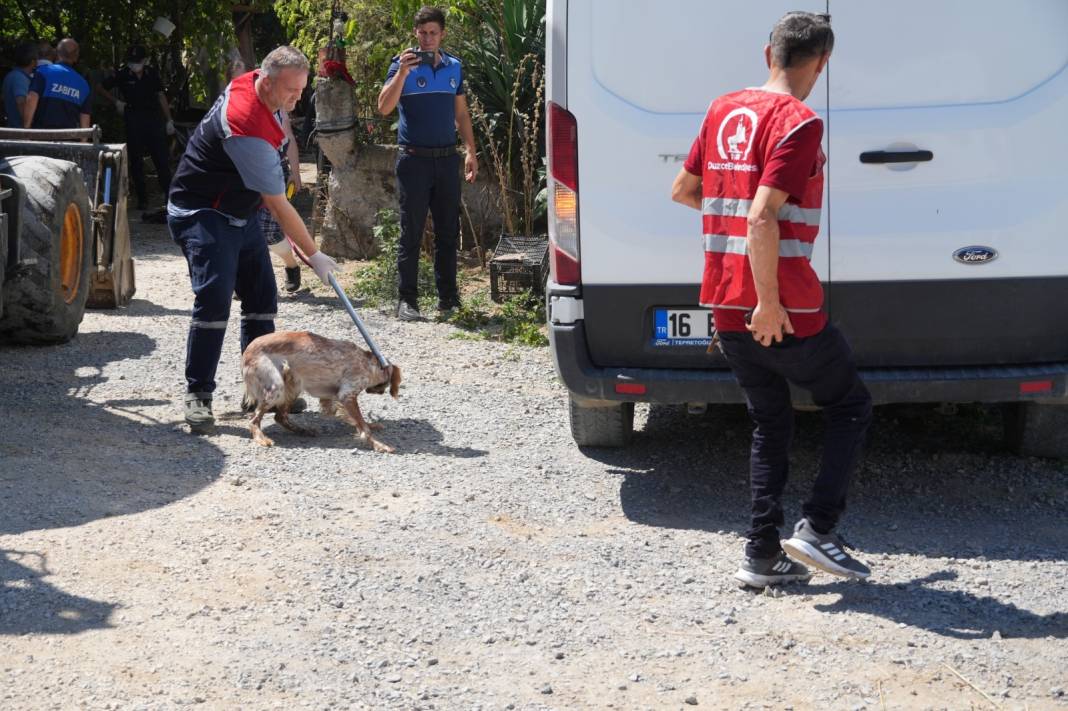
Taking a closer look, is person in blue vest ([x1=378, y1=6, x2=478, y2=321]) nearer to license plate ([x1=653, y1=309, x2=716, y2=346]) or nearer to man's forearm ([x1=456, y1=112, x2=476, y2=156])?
man's forearm ([x1=456, y1=112, x2=476, y2=156])

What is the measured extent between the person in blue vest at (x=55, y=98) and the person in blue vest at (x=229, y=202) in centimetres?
692

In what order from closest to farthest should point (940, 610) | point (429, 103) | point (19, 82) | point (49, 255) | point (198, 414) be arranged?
point (940, 610) → point (198, 414) → point (49, 255) → point (429, 103) → point (19, 82)

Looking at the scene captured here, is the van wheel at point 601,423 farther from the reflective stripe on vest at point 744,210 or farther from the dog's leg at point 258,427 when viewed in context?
the reflective stripe on vest at point 744,210

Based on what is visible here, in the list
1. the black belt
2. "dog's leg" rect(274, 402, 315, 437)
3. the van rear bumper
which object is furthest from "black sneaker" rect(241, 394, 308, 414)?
the black belt

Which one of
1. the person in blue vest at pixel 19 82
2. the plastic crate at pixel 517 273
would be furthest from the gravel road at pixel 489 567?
the person in blue vest at pixel 19 82

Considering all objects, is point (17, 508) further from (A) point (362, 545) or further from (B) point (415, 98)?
(B) point (415, 98)

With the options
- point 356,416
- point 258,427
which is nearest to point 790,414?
point 356,416

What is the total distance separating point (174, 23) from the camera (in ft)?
57.0

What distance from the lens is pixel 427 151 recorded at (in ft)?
29.9

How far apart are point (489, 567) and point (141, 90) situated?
11.2m

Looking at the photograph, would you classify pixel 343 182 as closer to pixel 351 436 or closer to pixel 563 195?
pixel 351 436

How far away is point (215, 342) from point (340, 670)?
2.88 m

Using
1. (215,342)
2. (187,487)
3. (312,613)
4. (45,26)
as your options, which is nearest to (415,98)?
(215,342)

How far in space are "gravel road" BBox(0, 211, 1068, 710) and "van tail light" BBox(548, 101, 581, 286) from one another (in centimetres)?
95
